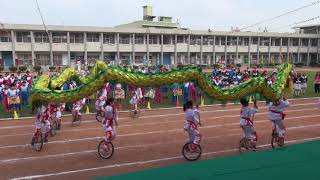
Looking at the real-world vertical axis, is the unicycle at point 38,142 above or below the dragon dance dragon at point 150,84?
below

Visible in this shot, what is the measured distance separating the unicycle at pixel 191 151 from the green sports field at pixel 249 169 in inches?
234

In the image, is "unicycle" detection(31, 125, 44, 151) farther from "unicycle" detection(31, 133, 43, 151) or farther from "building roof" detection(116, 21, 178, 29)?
"building roof" detection(116, 21, 178, 29)

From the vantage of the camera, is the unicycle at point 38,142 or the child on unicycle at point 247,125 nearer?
the child on unicycle at point 247,125

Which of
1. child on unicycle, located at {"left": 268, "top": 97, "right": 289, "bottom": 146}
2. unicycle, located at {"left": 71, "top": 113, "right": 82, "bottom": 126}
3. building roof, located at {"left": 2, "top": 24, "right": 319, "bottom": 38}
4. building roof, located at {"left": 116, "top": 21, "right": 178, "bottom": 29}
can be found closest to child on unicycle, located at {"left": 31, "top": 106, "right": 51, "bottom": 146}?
unicycle, located at {"left": 71, "top": 113, "right": 82, "bottom": 126}

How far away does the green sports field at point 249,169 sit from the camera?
5395 mm

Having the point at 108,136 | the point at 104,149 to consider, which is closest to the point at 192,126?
the point at 108,136

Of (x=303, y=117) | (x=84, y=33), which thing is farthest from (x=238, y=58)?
(x=303, y=117)

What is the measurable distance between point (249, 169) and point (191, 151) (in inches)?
271

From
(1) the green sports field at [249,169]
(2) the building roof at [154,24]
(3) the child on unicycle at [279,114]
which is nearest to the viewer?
(1) the green sports field at [249,169]

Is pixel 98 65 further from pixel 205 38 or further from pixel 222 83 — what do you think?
pixel 205 38

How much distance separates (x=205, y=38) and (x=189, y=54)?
4450mm

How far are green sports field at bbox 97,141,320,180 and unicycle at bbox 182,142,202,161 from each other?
5.95 metres

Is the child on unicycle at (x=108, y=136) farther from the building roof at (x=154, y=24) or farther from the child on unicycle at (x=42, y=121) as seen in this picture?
the building roof at (x=154, y=24)

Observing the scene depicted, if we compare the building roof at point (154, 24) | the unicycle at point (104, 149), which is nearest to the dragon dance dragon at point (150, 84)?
the unicycle at point (104, 149)
